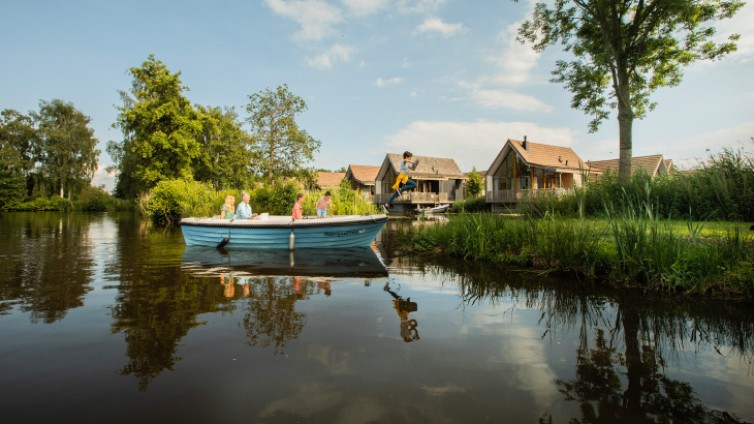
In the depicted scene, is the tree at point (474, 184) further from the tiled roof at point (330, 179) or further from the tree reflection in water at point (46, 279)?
the tree reflection in water at point (46, 279)

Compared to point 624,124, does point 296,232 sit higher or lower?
lower

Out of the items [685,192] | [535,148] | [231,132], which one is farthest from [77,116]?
[685,192]

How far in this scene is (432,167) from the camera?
44875mm

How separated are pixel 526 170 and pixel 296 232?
2669 cm

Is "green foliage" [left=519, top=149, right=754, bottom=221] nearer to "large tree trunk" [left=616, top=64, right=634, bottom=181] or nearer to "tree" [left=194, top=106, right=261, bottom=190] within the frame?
"large tree trunk" [left=616, top=64, right=634, bottom=181]

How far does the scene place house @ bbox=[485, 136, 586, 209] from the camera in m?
31.6

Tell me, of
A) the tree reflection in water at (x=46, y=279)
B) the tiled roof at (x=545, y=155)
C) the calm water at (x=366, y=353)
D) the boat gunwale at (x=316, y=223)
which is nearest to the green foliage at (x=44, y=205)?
the tree reflection in water at (x=46, y=279)

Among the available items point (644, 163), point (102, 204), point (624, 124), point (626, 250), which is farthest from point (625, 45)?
point (102, 204)

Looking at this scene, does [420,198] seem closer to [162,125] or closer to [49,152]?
[162,125]

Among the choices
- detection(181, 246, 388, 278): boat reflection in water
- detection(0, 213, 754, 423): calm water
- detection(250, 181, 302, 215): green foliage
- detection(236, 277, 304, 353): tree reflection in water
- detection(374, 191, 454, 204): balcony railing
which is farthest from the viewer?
detection(374, 191, 454, 204): balcony railing

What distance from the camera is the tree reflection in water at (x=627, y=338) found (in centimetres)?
313

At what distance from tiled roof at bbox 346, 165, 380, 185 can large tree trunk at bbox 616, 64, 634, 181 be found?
3482 centimetres

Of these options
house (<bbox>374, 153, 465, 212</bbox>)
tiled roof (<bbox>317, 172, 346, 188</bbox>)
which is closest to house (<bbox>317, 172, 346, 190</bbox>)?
tiled roof (<bbox>317, 172, 346, 188</bbox>)

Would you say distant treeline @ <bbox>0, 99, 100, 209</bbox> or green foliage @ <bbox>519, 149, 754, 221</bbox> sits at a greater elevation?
distant treeline @ <bbox>0, 99, 100, 209</bbox>
